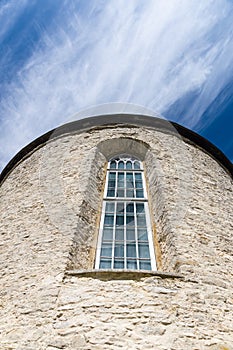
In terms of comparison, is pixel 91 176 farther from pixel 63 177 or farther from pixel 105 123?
pixel 105 123

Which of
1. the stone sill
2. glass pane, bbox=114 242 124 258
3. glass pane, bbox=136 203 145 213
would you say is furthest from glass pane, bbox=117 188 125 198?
the stone sill

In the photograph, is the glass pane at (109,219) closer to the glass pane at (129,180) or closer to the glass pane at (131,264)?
the glass pane at (131,264)

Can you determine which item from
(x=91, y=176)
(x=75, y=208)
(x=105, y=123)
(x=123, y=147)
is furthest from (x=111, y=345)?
(x=105, y=123)

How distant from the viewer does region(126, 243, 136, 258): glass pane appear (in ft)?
19.9

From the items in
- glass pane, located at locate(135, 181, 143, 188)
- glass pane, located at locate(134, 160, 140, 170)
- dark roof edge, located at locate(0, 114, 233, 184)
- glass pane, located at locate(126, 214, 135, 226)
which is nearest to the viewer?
glass pane, located at locate(126, 214, 135, 226)

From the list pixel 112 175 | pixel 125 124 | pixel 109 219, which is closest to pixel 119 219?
pixel 109 219

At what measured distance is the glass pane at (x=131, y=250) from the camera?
6066mm

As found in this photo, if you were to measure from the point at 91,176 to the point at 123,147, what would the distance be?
71.5 inches

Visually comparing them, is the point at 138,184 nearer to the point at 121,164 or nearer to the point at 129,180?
the point at 129,180

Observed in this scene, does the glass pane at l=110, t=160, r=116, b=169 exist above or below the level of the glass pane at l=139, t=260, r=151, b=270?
above

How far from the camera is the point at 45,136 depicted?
9961 mm

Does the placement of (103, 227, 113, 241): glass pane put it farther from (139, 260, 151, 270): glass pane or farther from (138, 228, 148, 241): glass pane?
(139, 260, 151, 270): glass pane

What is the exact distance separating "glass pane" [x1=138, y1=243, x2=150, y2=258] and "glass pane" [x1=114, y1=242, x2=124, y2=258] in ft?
0.96

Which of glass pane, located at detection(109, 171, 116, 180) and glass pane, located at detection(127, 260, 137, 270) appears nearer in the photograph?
glass pane, located at detection(127, 260, 137, 270)
